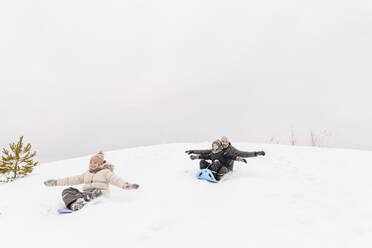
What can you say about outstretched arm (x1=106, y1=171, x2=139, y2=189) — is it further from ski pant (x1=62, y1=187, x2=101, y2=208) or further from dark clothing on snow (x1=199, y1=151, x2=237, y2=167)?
dark clothing on snow (x1=199, y1=151, x2=237, y2=167)

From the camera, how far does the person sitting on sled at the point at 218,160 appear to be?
19.8 ft

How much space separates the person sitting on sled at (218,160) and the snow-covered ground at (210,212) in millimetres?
337

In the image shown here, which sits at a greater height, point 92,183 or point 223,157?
point 223,157

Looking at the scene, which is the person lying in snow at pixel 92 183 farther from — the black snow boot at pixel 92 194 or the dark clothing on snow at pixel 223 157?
the dark clothing on snow at pixel 223 157

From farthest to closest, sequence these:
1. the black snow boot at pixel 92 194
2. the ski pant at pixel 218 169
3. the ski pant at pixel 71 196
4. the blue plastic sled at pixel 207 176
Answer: the ski pant at pixel 218 169 < the blue plastic sled at pixel 207 176 < the black snow boot at pixel 92 194 < the ski pant at pixel 71 196

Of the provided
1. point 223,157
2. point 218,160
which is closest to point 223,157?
point 223,157

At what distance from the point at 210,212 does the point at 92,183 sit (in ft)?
8.62

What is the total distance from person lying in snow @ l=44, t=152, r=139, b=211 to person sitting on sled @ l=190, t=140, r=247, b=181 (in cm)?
261

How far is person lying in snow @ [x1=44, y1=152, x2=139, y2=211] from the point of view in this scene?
166 inches

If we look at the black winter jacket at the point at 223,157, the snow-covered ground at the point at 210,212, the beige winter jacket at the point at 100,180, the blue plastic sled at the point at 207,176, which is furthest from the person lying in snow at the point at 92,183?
the black winter jacket at the point at 223,157

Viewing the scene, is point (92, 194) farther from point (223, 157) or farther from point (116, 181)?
point (223, 157)

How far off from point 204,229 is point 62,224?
7.79 feet

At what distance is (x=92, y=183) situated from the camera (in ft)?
15.4

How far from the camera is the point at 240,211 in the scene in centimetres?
401
